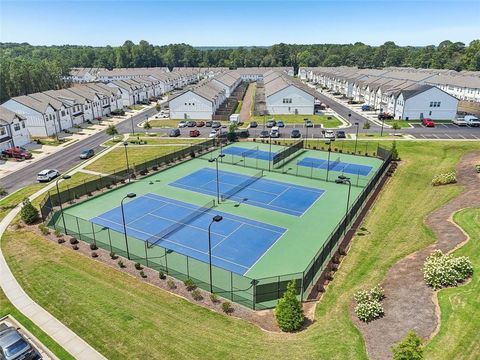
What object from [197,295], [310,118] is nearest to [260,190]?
[197,295]

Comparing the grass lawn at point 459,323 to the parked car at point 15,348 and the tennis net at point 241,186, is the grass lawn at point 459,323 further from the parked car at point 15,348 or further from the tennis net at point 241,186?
the tennis net at point 241,186

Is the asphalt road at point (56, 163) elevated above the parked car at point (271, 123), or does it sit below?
below

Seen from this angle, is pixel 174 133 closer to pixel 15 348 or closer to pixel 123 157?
pixel 123 157

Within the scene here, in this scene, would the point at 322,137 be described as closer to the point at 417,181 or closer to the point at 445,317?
the point at 417,181

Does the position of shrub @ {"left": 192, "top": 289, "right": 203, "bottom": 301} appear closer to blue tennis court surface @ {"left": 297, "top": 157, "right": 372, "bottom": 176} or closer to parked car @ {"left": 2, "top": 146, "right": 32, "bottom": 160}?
blue tennis court surface @ {"left": 297, "top": 157, "right": 372, "bottom": 176}

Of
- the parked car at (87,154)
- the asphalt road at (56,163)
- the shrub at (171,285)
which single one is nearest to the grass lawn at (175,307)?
the shrub at (171,285)

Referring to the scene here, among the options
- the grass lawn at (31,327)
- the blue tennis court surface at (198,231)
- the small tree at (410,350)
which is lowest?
the blue tennis court surface at (198,231)
